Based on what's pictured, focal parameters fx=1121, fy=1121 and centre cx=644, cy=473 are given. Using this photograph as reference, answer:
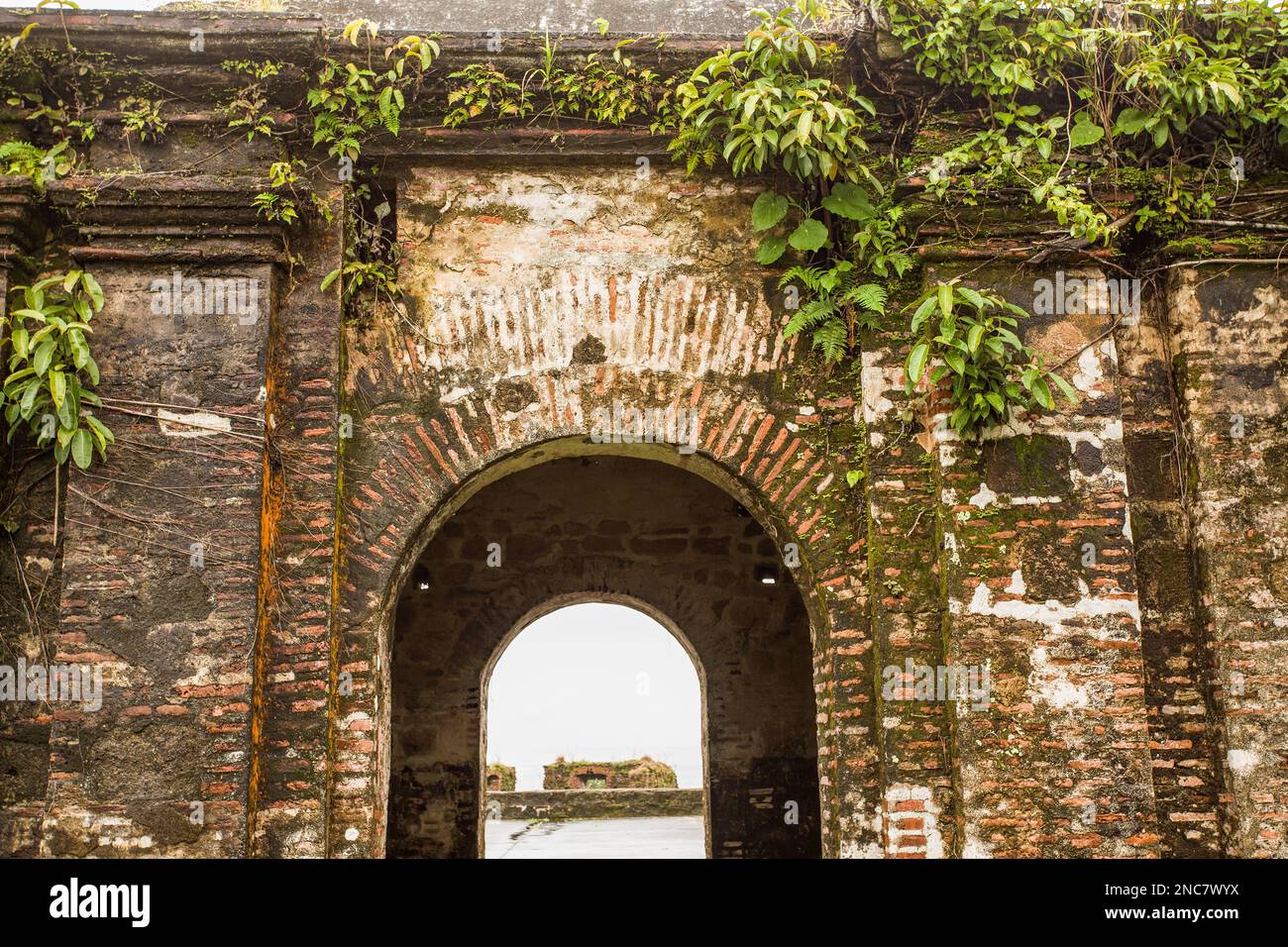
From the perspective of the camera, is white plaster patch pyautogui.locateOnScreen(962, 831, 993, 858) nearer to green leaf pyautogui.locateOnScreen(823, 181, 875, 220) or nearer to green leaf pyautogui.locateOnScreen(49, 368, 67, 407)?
green leaf pyautogui.locateOnScreen(823, 181, 875, 220)

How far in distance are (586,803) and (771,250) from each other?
12418mm

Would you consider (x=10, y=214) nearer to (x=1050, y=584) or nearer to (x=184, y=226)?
(x=184, y=226)

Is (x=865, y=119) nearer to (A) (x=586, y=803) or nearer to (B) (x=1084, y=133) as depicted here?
(B) (x=1084, y=133)

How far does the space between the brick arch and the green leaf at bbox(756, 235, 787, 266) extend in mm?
618

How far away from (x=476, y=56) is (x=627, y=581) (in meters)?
4.64

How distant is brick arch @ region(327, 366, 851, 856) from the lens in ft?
16.3

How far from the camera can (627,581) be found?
887 centimetres

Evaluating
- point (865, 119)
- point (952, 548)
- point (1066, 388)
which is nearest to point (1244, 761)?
point (952, 548)

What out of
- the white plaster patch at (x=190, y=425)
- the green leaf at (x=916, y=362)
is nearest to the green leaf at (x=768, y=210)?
the green leaf at (x=916, y=362)

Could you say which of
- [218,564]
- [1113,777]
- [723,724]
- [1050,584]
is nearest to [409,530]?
[218,564]

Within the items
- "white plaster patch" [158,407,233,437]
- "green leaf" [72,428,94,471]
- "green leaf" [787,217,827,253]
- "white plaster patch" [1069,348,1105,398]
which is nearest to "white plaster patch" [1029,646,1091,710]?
"white plaster patch" [1069,348,1105,398]

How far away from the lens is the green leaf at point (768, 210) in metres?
5.14

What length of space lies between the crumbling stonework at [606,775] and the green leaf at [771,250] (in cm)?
1257

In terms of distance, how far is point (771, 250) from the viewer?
520cm
